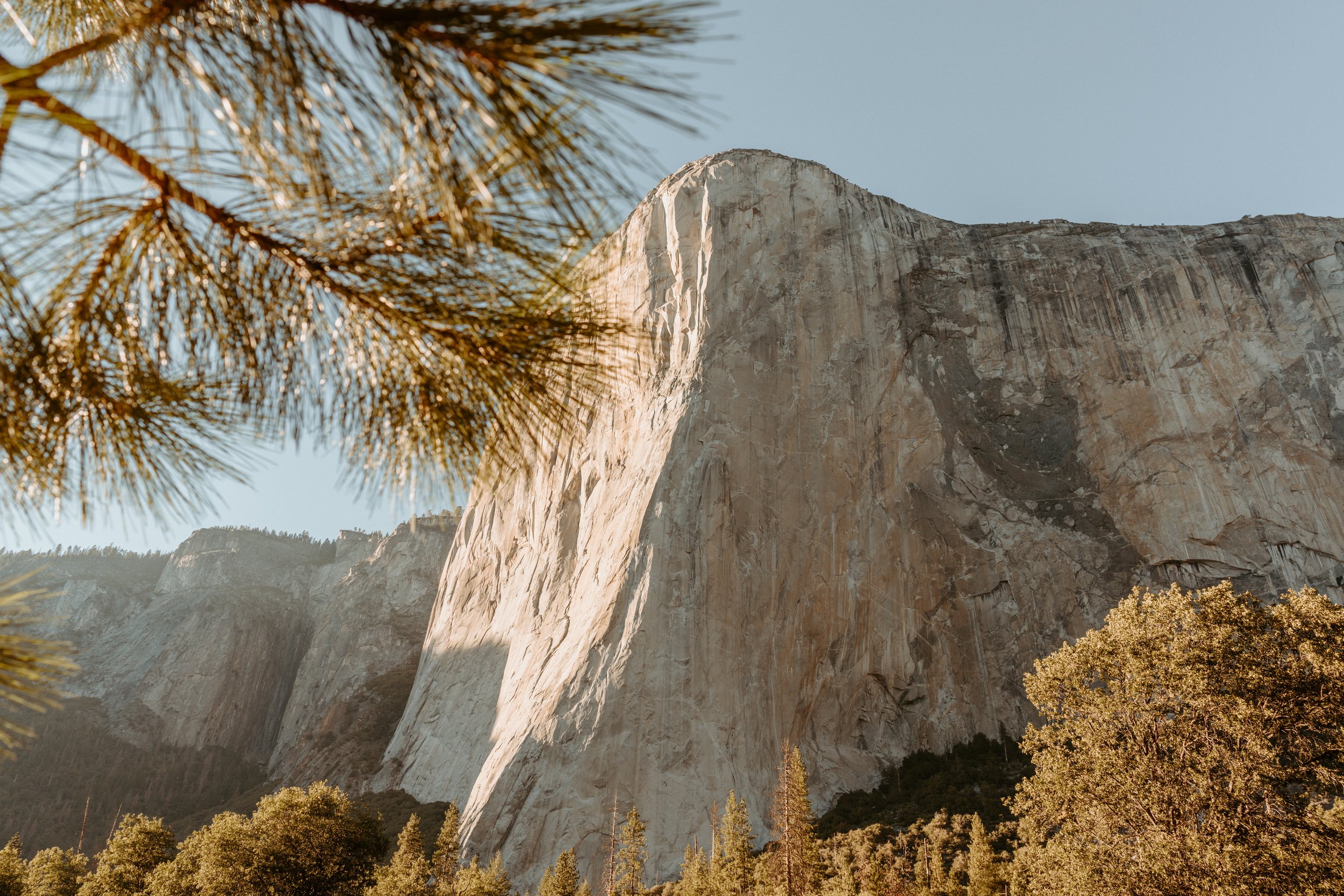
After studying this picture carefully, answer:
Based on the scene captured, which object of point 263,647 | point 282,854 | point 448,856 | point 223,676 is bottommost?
point 282,854

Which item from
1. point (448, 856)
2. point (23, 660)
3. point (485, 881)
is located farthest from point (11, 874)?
point (23, 660)

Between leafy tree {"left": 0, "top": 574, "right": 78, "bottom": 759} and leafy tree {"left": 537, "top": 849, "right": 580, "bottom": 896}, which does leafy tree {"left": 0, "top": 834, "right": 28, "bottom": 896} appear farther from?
leafy tree {"left": 0, "top": 574, "right": 78, "bottom": 759}

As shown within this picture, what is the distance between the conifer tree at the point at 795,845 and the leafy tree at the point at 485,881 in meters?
7.15

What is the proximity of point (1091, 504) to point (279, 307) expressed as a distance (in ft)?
132

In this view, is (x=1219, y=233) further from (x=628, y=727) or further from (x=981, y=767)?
(x=628, y=727)

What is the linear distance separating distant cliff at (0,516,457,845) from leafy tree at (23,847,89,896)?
720 inches

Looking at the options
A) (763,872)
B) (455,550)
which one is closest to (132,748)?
(455,550)

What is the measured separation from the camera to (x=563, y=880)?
2288 cm

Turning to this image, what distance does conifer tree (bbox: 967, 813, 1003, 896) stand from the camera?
20609 mm

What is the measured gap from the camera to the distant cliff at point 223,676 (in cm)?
5359

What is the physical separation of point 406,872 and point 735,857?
8.28 m

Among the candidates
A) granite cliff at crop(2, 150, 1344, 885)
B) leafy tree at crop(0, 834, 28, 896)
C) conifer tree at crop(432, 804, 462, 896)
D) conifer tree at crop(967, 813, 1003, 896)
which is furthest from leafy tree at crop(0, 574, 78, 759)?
leafy tree at crop(0, 834, 28, 896)

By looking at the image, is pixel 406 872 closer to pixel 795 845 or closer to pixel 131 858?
pixel 131 858

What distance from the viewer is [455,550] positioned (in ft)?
162
